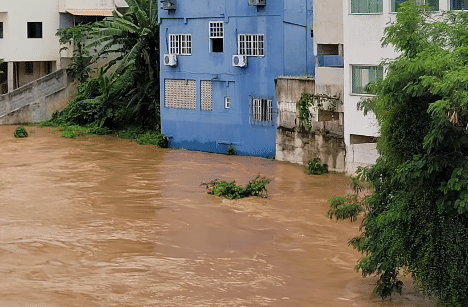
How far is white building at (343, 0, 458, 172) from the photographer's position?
79.4ft

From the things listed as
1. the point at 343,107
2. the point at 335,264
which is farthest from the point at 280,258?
the point at 343,107

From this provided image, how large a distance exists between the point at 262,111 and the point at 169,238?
35.6 feet

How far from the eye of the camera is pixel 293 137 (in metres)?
28.3

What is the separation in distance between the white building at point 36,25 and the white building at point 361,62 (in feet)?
56.3

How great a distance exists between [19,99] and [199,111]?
31.7ft

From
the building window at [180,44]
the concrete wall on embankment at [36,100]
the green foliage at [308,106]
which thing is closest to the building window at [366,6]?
the green foliage at [308,106]

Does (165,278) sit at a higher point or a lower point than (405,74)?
lower

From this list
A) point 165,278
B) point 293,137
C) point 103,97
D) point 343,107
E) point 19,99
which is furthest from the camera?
point 19,99

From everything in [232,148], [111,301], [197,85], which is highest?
[197,85]

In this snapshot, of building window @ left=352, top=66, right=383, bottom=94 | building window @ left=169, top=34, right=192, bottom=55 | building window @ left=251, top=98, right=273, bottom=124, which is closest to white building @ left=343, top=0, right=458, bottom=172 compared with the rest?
building window @ left=352, top=66, right=383, bottom=94

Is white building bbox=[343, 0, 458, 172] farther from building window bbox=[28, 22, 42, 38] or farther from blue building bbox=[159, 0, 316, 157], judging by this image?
building window bbox=[28, 22, 42, 38]

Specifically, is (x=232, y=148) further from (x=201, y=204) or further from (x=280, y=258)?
(x=280, y=258)

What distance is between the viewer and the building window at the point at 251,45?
29.6 metres

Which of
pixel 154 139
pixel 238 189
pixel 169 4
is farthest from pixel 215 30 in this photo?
pixel 238 189
